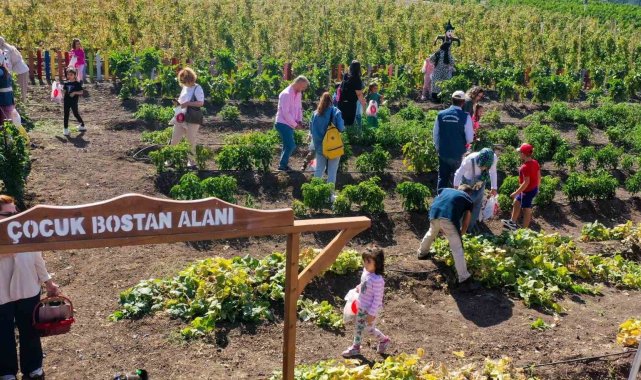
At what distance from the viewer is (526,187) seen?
11.4 m

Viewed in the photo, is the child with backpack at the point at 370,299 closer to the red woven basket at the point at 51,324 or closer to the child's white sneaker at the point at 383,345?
the child's white sneaker at the point at 383,345

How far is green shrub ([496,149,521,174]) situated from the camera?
14.2 m

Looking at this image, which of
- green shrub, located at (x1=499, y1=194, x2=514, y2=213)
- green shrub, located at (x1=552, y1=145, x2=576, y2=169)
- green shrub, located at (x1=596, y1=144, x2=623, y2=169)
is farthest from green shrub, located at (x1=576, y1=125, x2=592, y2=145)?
green shrub, located at (x1=499, y1=194, x2=514, y2=213)

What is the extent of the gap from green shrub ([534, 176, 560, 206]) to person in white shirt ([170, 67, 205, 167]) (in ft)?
18.0

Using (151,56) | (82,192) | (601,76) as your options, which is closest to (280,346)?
(82,192)

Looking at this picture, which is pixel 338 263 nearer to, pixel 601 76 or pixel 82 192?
pixel 82 192

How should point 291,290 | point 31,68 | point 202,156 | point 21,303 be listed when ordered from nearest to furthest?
point 291,290 < point 21,303 < point 202,156 < point 31,68

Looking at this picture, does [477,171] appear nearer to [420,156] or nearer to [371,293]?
[371,293]

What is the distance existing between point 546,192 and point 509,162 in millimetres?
1412

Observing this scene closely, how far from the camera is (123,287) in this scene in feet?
29.9

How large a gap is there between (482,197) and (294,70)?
9965 mm

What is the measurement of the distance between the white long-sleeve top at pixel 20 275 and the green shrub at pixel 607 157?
10840 mm

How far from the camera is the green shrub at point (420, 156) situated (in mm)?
13641

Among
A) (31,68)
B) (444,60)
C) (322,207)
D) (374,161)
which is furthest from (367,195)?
(31,68)
